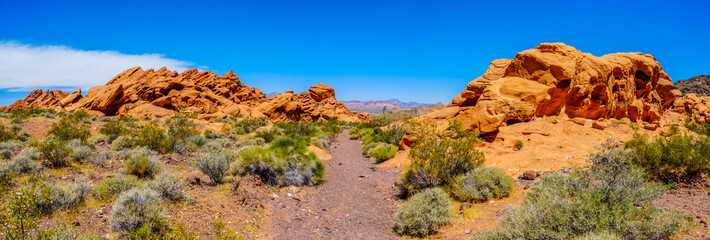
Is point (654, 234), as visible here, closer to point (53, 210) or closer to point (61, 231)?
point (61, 231)

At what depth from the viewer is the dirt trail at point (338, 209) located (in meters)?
7.97

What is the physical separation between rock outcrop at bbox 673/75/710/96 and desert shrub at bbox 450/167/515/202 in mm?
58996

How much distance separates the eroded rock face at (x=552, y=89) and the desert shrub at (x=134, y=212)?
13793 mm

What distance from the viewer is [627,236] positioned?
171 inches

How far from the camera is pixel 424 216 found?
753 centimetres

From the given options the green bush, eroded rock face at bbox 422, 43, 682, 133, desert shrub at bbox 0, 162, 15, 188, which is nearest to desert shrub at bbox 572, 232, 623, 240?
the green bush

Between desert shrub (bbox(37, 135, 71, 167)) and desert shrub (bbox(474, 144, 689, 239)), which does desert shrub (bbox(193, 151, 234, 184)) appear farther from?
desert shrub (bbox(474, 144, 689, 239))

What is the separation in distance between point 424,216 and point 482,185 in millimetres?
2513

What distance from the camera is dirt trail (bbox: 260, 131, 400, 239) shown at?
26.1ft

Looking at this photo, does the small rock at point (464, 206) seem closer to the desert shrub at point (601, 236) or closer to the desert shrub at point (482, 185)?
the desert shrub at point (482, 185)

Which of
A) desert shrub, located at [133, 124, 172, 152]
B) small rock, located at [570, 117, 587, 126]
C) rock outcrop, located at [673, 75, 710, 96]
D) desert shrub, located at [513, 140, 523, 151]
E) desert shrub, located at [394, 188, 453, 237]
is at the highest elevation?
rock outcrop, located at [673, 75, 710, 96]

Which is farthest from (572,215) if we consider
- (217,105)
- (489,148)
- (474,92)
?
(217,105)

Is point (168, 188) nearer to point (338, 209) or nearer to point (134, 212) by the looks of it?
point (134, 212)

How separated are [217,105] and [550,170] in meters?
53.8
